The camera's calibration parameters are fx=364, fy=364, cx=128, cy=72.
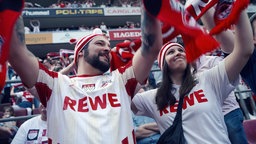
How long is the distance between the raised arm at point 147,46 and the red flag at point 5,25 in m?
0.75

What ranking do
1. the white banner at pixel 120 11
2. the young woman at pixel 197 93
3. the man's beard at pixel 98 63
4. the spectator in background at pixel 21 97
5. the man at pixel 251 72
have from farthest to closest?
the white banner at pixel 120 11, the spectator in background at pixel 21 97, the man's beard at pixel 98 63, the man at pixel 251 72, the young woman at pixel 197 93

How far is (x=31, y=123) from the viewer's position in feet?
10.9

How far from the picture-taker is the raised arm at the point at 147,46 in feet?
7.36

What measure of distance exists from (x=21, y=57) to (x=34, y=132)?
4.25 ft

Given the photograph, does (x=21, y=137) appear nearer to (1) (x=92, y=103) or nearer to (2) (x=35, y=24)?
(1) (x=92, y=103)

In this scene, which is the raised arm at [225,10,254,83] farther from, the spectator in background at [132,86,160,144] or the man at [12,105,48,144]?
the man at [12,105,48,144]

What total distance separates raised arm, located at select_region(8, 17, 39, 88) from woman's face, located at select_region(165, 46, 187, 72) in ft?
3.37

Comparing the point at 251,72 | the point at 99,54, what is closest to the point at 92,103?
the point at 99,54

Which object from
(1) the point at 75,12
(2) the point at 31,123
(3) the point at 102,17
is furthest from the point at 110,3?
(2) the point at 31,123

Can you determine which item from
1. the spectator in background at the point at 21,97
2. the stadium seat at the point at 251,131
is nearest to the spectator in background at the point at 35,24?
the spectator in background at the point at 21,97

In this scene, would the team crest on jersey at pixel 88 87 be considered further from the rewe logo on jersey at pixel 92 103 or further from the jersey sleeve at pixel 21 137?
the jersey sleeve at pixel 21 137

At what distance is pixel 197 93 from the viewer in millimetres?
2520

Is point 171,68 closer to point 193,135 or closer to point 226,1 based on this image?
point 193,135

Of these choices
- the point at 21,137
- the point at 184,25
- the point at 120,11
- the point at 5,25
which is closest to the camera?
the point at 5,25
